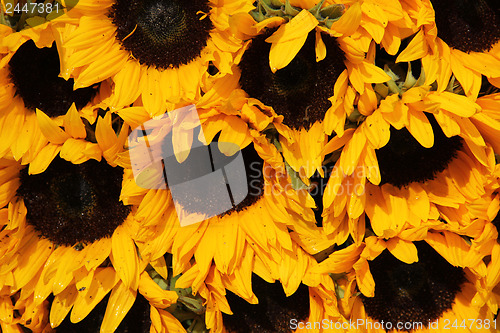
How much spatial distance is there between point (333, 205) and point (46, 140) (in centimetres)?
70

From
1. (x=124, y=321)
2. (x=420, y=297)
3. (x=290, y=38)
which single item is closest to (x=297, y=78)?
(x=290, y=38)

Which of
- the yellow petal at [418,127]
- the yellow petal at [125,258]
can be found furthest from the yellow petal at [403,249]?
the yellow petal at [125,258]

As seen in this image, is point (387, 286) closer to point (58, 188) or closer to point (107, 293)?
point (107, 293)

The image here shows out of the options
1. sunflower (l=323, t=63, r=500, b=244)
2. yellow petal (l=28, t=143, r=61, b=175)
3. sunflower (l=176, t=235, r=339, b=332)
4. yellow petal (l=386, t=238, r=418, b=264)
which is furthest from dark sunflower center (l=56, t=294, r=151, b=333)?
yellow petal (l=386, t=238, r=418, b=264)

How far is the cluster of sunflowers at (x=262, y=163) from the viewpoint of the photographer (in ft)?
4.43

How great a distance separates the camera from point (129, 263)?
1.52 m

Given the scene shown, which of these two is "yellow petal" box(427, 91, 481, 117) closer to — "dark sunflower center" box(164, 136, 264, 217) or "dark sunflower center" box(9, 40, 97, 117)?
"dark sunflower center" box(164, 136, 264, 217)

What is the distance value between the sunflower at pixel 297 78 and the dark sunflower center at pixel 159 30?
15cm

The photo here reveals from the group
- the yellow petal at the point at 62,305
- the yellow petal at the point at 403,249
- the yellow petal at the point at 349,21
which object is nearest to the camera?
the yellow petal at the point at 349,21

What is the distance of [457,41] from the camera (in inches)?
58.4

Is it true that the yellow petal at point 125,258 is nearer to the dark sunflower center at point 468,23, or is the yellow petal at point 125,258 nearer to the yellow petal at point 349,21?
the yellow petal at point 349,21

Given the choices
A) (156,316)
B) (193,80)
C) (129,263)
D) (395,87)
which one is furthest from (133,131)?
(395,87)

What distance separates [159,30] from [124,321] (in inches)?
31.4

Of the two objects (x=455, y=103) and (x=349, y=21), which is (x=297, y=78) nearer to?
(x=349, y=21)
